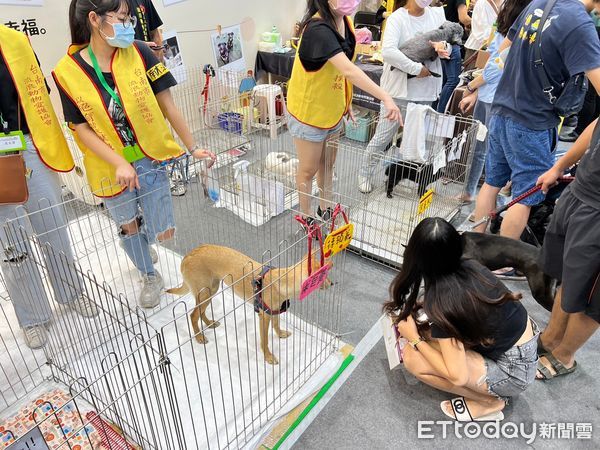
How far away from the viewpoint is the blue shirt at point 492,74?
2494 millimetres

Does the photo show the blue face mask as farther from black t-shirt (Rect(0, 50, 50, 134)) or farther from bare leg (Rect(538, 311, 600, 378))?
bare leg (Rect(538, 311, 600, 378))

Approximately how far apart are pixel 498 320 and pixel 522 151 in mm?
920

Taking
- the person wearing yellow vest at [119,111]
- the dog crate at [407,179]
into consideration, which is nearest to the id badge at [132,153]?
the person wearing yellow vest at [119,111]

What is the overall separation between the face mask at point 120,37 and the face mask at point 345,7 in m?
0.90

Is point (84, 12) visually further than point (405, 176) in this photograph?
No

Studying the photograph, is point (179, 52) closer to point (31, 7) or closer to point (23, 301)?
point (31, 7)

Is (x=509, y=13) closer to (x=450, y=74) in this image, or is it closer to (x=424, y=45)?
(x=424, y=45)

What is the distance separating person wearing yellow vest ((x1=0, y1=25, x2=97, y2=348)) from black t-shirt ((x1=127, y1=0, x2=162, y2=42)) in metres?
0.89

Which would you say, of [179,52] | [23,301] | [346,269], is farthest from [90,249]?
[179,52]

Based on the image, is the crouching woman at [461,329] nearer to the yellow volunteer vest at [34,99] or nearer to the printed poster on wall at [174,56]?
the yellow volunteer vest at [34,99]

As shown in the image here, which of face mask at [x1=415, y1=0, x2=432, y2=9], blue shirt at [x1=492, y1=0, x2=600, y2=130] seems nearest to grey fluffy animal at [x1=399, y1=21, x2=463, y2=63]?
face mask at [x1=415, y1=0, x2=432, y2=9]

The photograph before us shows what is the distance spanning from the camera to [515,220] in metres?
2.18

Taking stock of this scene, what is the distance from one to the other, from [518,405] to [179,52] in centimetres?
309

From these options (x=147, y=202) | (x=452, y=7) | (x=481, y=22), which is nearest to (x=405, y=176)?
(x=481, y=22)
